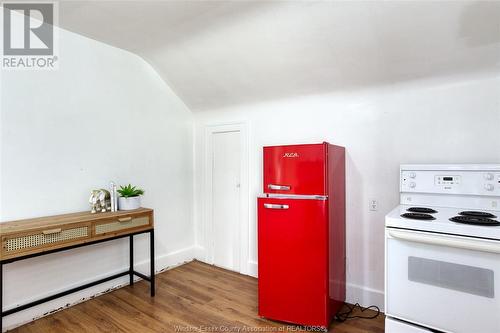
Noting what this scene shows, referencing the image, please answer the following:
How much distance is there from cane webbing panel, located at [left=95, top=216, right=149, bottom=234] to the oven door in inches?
83.0

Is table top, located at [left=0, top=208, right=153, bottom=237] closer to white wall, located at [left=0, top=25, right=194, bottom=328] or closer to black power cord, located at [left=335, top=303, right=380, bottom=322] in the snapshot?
white wall, located at [left=0, top=25, right=194, bottom=328]

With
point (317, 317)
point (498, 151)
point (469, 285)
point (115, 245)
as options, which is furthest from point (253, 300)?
point (498, 151)

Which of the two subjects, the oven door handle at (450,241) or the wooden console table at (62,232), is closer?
the oven door handle at (450,241)

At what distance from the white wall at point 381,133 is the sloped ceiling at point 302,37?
147mm

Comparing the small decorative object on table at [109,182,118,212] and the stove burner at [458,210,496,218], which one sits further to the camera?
the small decorative object on table at [109,182,118,212]

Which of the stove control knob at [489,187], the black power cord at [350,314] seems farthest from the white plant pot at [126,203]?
the stove control knob at [489,187]

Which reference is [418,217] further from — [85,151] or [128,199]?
[85,151]

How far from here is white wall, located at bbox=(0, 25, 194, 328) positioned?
2.24m

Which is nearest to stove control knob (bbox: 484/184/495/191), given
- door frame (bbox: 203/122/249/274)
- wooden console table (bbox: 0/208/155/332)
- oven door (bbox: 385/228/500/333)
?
oven door (bbox: 385/228/500/333)

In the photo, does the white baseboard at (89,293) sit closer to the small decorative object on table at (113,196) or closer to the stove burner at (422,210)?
the small decorative object on table at (113,196)

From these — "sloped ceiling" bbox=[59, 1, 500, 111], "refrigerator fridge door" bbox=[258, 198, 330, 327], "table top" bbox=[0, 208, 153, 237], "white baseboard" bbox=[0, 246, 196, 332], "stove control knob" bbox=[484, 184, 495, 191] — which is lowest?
"white baseboard" bbox=[0, 246, 196, 332]

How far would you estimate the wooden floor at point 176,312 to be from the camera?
2186 millimetres

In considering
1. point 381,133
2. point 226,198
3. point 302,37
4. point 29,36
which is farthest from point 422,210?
point 29,36

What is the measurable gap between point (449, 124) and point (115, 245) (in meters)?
3.29
